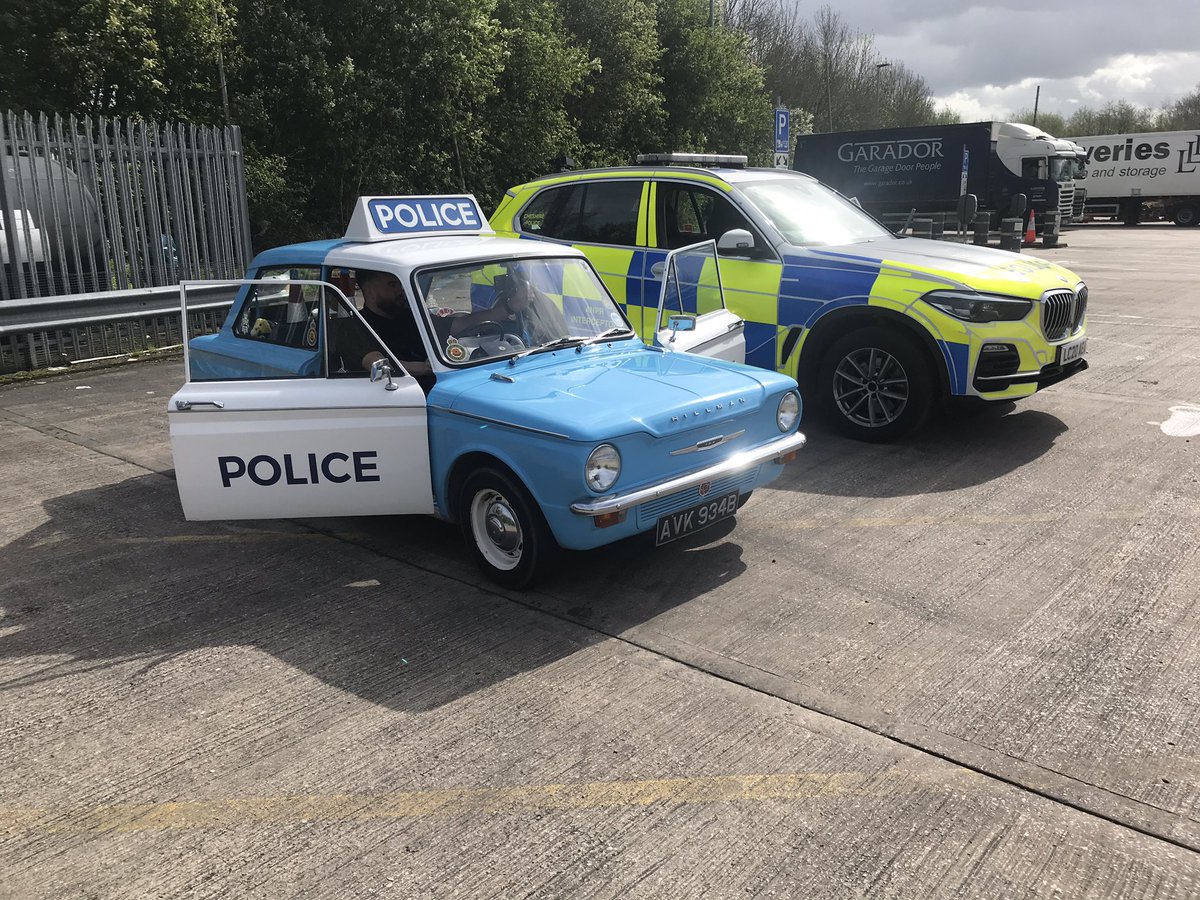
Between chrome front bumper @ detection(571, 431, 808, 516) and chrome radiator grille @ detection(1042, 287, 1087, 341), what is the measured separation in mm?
2663

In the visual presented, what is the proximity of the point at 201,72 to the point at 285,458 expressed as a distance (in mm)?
12213

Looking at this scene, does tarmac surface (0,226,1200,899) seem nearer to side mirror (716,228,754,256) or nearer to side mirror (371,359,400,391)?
side mirror (371,359,400,391)

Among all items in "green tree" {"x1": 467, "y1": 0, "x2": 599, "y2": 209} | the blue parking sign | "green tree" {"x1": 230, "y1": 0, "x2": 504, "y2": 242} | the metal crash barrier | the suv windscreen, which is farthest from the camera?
"green tree" {"x1": 467, "y1": 0, "x2": 599, "y2": 209}

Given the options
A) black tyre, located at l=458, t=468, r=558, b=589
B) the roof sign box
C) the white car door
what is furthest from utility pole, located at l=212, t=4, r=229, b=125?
black tyre, located at l=458, t=468, r=558, b=589

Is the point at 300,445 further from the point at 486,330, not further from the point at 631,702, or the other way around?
the point at 631,702

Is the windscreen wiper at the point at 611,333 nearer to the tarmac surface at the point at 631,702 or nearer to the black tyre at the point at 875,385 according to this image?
the tarmac surface at the point at 631,702

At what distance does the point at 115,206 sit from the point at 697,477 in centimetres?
898

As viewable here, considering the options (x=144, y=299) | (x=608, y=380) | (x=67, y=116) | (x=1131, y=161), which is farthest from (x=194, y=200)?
(x=1131, y=161)

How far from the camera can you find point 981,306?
6453mm

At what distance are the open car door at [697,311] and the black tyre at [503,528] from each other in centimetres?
159

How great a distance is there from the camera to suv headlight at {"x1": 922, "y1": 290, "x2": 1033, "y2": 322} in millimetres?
6453

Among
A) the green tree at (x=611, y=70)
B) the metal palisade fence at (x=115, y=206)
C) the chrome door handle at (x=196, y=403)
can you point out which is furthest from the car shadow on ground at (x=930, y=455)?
the green tree at (x=611, y=70)

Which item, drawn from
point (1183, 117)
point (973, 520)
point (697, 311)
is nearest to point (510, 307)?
point (697, 311)

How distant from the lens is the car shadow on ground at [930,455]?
20.3 feet
